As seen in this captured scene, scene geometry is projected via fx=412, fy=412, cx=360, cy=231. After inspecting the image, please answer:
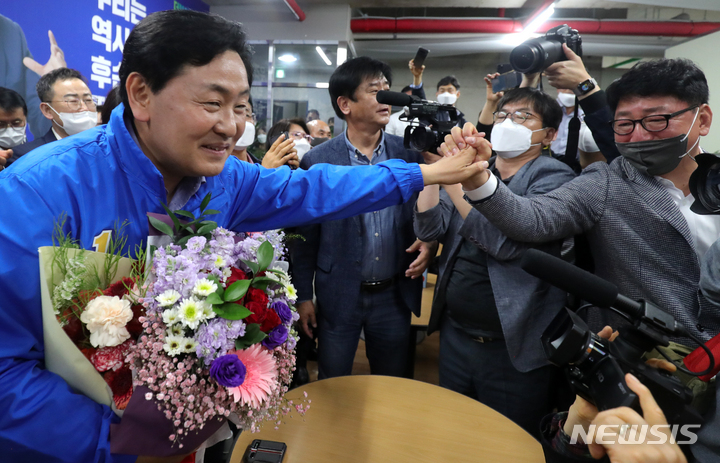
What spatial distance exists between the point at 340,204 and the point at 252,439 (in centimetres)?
73

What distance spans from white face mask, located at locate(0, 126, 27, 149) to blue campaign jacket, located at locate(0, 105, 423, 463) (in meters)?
2.37

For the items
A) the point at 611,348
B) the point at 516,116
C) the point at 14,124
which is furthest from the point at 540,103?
the point at 14,124

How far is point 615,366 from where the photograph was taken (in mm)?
734

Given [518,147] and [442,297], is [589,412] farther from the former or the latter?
[518,147]

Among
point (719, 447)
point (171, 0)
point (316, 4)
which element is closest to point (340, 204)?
point (719, 447)

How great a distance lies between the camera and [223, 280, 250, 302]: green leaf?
2.48 ft

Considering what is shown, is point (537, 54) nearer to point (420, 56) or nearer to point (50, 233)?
point (420, 56)

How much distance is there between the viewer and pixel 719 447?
78 cm

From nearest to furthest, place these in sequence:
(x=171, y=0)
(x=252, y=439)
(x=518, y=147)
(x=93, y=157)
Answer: (x=93, y=157) < (x=252, y=439) < (x=518, y=147) < (x=171, y=0)

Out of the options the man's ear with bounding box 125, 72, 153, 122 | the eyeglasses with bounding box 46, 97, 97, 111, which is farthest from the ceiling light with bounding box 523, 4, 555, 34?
the man's ear with bounding box 125, 72, 153, 122

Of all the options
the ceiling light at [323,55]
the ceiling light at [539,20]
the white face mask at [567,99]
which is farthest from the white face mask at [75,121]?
the ceiling light at [539,20]

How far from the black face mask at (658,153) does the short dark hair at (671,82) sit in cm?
7

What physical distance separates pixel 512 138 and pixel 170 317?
1439 millimetres

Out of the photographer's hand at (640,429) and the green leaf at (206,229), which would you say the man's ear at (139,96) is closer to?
the green leaf at (206,229)
